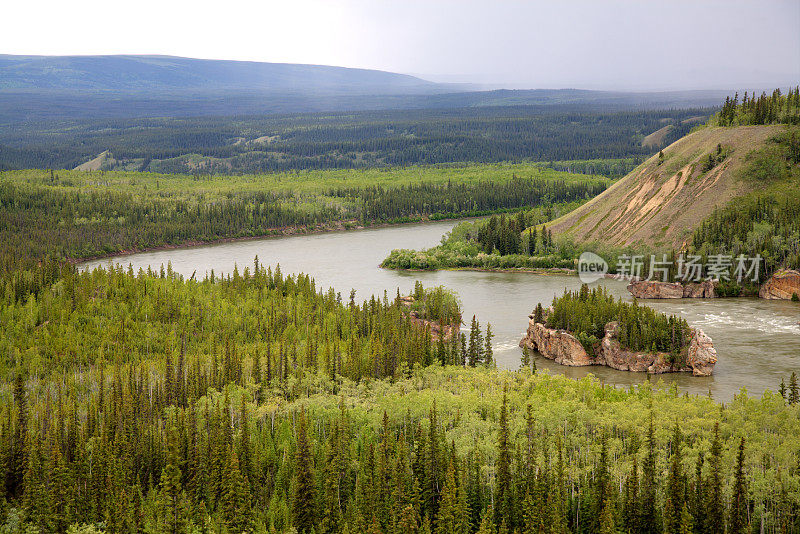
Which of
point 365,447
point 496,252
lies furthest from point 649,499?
point 496,252

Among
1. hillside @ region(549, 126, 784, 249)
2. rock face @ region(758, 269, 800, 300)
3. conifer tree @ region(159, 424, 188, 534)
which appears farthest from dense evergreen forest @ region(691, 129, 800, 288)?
conifer tree @ region(159, 424, 188, 534)

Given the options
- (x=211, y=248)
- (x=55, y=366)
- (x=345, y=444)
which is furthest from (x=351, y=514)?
(x=211, y=248)

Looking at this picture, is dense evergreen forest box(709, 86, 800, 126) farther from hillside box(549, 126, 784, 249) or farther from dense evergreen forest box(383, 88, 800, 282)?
hillside box(549, 126, 784, 249)

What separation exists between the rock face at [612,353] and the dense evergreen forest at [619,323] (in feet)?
2.42

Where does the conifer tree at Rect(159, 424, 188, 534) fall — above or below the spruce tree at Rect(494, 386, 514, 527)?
below

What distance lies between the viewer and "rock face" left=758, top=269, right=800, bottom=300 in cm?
12131

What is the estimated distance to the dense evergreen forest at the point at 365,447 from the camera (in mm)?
57750

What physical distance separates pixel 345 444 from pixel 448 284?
7871 cm

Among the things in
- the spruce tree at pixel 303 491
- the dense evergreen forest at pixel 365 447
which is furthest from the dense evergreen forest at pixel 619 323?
the spruce tree at pixel 303 491

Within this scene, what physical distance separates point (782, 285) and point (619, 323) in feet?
120

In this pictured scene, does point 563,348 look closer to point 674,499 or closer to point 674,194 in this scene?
point 674,499

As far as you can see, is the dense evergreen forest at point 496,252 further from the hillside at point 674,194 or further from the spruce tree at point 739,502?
the spruce tree at point 739,502

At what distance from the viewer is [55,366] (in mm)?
91625

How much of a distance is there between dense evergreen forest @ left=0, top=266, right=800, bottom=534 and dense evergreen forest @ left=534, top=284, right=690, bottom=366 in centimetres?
1332
